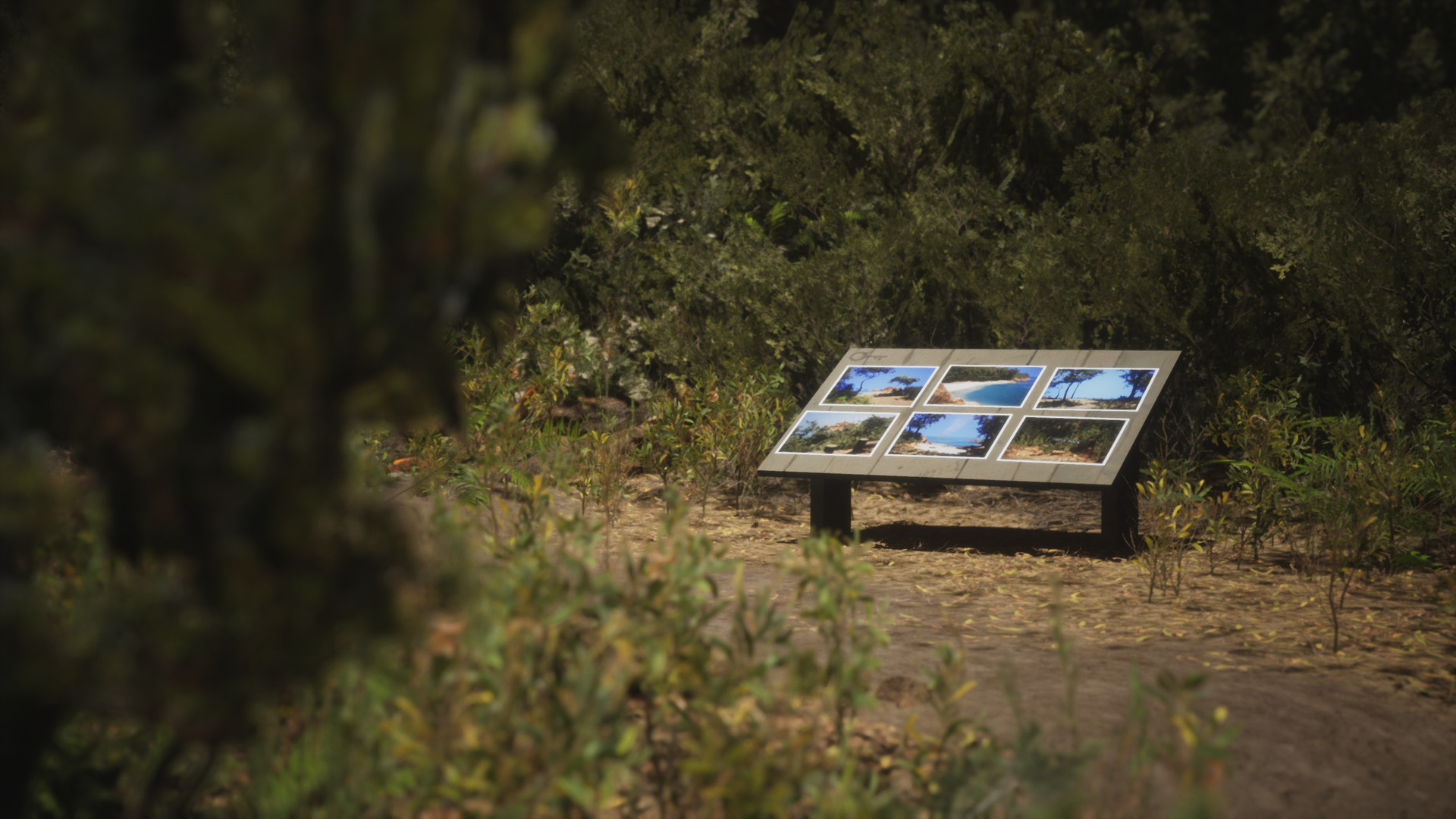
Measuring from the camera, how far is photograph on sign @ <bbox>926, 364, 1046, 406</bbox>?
6.04 metres

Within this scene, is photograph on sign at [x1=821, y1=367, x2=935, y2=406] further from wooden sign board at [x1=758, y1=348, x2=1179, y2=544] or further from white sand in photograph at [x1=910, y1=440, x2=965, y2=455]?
white sand in photograph at [x1=910, y1=440, x2=965, y2=455]

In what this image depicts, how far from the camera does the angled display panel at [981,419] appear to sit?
549 centimetres

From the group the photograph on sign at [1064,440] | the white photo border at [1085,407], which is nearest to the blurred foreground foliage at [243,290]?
the photograph on sign at [1064,440]

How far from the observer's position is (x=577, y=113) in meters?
1.75

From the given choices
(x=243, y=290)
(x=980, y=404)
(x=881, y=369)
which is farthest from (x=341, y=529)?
(x=881, y=369)

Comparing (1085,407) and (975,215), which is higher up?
(975,215)

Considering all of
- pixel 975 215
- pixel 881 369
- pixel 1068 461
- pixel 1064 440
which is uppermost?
pixel 975 215

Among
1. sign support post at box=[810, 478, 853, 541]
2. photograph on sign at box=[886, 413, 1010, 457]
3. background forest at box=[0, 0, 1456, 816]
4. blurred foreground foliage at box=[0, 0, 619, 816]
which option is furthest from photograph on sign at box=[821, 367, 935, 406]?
blurred foreground foliage at box=[0, 0, 619, 816]

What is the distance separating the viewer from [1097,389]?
19.2 ft

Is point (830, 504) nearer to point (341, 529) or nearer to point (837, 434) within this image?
point (837, 434)

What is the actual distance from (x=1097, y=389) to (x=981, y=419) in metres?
0.63

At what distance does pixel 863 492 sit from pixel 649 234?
284 centimetres

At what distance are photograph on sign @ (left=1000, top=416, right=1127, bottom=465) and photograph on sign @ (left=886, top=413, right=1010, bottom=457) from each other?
5.2 inches

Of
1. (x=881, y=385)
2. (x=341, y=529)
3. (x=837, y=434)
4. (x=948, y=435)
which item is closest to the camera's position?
(x=341, y=529)
